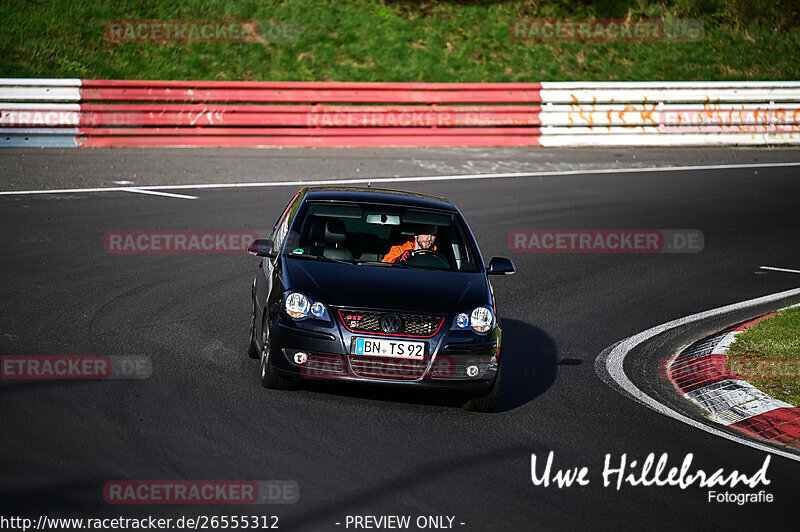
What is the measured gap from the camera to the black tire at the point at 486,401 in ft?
26.3

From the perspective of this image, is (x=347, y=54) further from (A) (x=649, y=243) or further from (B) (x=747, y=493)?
(B) (x=747, y=493)

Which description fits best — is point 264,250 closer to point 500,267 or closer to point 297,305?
point 297,305

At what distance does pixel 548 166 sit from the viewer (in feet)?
73.0

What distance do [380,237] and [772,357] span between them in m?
3.85

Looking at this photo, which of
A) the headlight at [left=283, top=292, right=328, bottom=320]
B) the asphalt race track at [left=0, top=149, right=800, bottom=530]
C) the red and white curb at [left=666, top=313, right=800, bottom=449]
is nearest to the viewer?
the asphalt race track at [left=0, top=149, right=800, bottom=530]

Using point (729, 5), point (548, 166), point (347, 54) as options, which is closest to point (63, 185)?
point (548, 166)

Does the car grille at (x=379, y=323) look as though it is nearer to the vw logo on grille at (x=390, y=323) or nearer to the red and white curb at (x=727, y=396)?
the vw logo on grille at (x=390, y=323)

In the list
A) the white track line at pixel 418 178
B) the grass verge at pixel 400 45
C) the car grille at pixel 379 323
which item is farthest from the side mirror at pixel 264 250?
the grass verge at pixel 400 45

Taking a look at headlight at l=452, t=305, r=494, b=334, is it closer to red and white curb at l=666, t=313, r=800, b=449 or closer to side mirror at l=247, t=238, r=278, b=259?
side mirror at l=247, t=238, r=278, b=259

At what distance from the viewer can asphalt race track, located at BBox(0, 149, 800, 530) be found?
6.10 m

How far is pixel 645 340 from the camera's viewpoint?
10891 mm

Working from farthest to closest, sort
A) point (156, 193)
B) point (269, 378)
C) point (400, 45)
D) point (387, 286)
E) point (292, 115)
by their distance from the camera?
point (400, 45) → point (292, 115) → point (156, 193) → point (387, 286) → point (269, 378)

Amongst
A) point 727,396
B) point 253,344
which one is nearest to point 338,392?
point 253,344

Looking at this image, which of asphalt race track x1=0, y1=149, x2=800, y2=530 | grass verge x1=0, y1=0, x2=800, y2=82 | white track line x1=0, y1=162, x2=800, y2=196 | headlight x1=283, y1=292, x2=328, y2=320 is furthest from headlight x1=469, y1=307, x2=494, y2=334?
grass verge x1=0, y1=0, x2=800, y2=82
